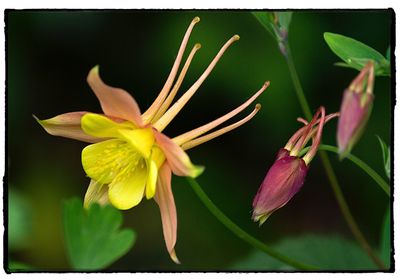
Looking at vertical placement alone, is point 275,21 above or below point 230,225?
above

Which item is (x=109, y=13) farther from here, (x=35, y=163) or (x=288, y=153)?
(x=288, y=153)

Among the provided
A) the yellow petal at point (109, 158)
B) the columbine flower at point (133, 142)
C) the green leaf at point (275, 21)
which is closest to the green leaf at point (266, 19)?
the green leaf at point (275, 21)

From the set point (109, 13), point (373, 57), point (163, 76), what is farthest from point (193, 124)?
point (373, 57)

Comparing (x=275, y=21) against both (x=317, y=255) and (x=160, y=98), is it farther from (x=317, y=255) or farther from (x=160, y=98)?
(x=317, y=255)

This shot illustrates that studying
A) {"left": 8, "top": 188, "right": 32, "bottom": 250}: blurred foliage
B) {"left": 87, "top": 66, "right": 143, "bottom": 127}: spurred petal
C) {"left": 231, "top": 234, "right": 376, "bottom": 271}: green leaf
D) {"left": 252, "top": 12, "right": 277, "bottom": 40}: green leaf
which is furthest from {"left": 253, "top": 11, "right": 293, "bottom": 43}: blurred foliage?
{"left": 8, "top": 188, "right": 32, "bottom": 250}: blurred foliage

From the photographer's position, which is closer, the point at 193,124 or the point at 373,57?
the point at 373,57

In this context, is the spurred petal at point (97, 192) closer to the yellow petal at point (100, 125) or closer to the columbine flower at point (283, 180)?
the yellow petal at point (100, 125)

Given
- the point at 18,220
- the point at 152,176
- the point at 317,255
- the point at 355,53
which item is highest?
the point at 355,53

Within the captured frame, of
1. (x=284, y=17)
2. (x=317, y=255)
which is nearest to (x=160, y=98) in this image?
(x=284, y=17)
